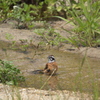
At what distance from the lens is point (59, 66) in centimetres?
732

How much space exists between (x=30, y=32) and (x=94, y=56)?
2.39 metres

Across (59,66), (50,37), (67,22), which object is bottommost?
(59,66)

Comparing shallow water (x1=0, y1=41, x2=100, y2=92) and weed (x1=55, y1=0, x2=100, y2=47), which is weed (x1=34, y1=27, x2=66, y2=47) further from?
weed (x1=55, y1=0, x2=100, y2=47)

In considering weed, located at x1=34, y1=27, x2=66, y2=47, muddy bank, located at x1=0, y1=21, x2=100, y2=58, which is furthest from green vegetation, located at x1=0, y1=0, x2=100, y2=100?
muddy bank, located at x1=0, y1=21, x2=100, y2=58

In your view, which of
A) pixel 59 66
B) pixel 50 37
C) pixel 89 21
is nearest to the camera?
pixel 89 21

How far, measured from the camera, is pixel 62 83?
5.97 meters

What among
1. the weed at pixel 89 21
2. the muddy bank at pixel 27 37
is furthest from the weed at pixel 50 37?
the weed at pixel 89 21

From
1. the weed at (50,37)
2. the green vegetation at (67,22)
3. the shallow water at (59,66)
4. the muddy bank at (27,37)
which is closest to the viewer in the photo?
the green vegetation at (67,22)

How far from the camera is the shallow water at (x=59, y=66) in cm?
595

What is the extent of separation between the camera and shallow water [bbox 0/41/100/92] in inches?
234

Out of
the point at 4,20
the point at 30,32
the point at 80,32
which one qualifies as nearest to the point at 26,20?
the point at 30,32

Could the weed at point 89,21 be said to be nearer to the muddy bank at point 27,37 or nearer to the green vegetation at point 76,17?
the green vegetation at point 76,17

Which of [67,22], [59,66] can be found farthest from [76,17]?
[59,66]

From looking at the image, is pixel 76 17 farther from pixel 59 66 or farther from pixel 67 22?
pixel 59 66
